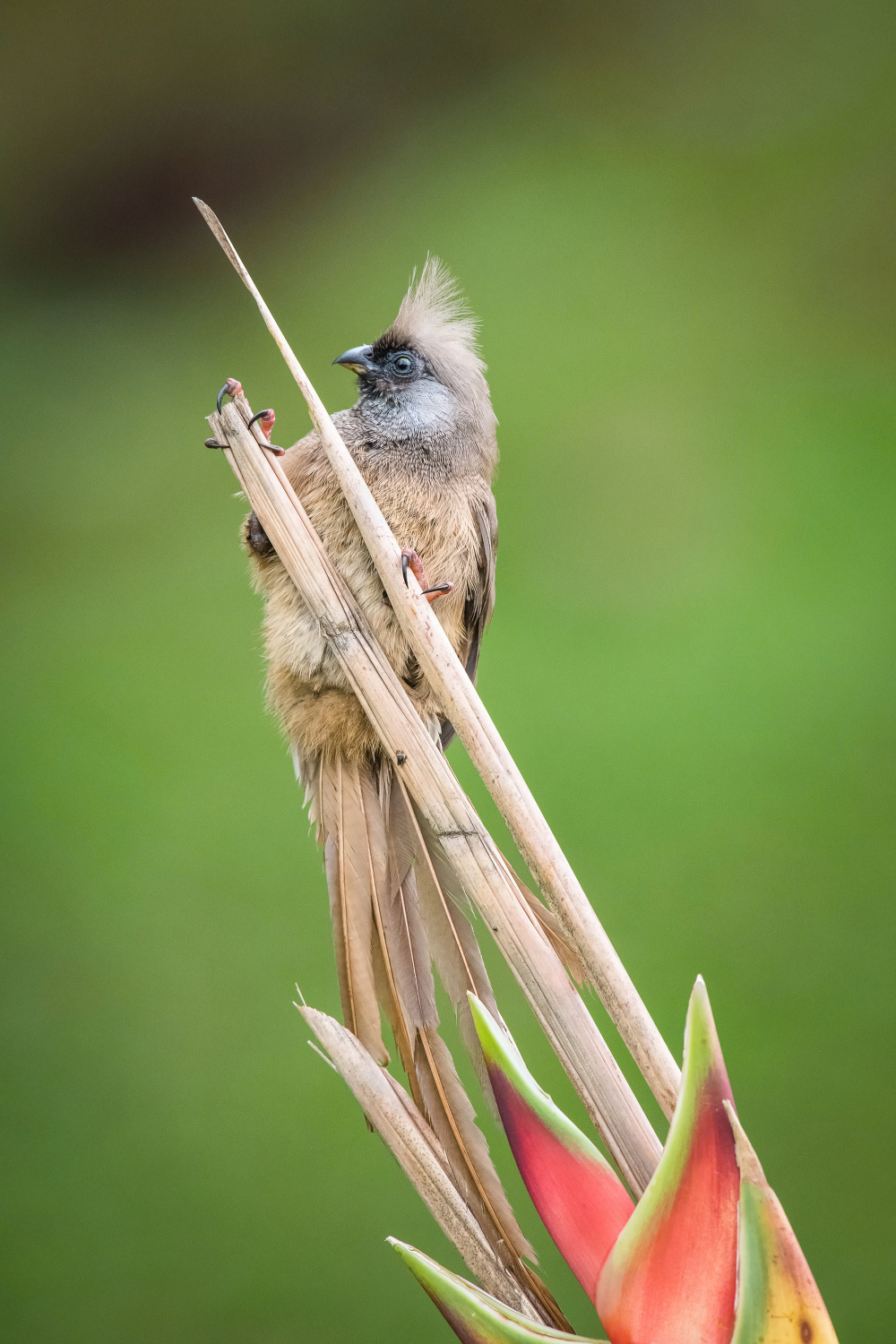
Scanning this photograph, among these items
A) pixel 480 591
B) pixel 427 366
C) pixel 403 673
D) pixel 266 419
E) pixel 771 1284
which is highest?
pixel 427 366

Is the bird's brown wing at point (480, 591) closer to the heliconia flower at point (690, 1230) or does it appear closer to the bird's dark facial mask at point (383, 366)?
the bird's dark facial mask at point (383, 366)

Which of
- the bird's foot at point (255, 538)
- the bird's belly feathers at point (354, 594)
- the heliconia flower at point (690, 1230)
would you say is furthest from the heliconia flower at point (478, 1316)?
the bird's foot at point (255, 538)

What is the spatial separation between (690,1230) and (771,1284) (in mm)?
38

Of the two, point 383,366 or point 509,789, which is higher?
point 383,366

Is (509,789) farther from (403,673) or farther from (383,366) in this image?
(383,366)

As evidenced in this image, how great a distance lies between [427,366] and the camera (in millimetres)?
1260

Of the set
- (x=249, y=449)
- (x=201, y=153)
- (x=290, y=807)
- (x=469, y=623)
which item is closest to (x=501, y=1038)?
(x=249, y=449)

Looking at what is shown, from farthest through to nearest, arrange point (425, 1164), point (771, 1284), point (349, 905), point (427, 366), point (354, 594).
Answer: point (427, 366) < point (354, 594) < point (349, 905) < point (425, 1164) < point (771, 1284)

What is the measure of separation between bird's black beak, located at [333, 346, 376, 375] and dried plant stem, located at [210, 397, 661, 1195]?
1.60 feet

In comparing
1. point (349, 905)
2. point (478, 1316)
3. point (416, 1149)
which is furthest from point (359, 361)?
point (478, 1316)

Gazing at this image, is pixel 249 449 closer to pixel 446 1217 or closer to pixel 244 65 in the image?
pixel 446 1217

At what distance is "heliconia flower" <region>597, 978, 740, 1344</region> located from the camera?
45 cm

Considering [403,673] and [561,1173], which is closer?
[561,1173]

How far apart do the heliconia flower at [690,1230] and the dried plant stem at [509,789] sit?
116 mm
